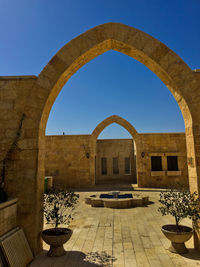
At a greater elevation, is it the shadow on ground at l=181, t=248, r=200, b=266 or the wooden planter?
the wooden planter

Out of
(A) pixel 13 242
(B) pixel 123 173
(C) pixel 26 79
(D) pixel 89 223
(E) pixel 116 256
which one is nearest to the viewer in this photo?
(A) pixel 13 242

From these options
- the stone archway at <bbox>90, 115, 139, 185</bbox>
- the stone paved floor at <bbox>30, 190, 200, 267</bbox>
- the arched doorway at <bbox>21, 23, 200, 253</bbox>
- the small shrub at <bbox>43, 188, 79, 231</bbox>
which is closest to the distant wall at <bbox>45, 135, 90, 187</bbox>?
the stone archway at <bbox>90, 115, 139, 185</bbox>

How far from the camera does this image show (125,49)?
495 cm

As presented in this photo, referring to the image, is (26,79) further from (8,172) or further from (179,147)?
(179,147)

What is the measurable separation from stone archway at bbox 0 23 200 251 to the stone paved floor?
3.14 ft

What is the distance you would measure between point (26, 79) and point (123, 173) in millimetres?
14930

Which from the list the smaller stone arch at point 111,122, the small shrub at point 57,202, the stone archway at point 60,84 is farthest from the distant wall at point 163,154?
the small shrub at point 57,202

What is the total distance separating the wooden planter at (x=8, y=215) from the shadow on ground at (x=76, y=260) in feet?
2.80

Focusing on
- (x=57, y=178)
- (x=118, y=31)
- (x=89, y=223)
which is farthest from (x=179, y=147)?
(x=118, y=31)

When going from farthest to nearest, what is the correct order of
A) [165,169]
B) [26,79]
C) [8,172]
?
[165,169] → [26,79] → [8,172]

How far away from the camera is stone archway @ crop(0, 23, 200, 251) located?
433cm

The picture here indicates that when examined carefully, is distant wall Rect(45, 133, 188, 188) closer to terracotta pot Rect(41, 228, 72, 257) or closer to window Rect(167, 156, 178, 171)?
window Rect(167, 156, 178, 171)

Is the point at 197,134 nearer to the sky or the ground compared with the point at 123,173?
nearer to the sky

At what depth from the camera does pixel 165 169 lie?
14062mm
